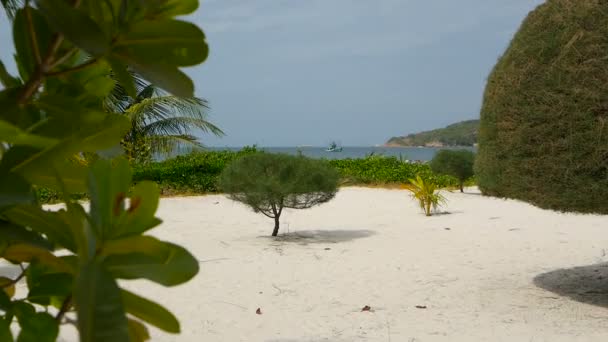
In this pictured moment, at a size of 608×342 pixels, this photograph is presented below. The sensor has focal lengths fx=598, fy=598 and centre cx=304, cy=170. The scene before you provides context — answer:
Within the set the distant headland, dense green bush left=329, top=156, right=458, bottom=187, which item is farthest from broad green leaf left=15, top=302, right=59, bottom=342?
the distant headland

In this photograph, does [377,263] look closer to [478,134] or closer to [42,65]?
[478,134]

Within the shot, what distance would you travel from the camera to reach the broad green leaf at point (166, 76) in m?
0.62

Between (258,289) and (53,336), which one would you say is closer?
(53,336)

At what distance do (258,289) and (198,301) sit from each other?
0.72 metres

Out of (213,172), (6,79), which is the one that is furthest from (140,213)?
(213,172)

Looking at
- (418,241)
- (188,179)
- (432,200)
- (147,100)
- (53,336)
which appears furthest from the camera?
(188,179)

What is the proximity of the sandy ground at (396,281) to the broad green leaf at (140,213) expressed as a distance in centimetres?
414

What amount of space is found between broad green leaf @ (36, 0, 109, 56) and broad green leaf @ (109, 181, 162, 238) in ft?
0.44

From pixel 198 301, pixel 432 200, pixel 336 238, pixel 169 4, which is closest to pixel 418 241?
pixel 336 238

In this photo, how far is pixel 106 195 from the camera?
0.51 m

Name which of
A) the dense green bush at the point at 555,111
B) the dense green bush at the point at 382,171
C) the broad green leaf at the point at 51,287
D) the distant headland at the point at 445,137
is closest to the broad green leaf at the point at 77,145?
the broad green leaf at the point at 51,287

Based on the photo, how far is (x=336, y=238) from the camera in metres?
9.52

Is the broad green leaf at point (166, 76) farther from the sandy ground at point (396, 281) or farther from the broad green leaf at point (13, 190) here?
the sandy ground at point (396, 281)

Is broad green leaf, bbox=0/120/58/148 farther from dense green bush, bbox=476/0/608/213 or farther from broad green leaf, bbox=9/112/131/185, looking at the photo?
dense green bush, bbox=476/0/608/213
